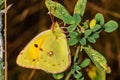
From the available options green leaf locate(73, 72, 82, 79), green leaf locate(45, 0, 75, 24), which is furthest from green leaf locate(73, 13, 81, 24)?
green leaf locate(73, 72, 82, 79)

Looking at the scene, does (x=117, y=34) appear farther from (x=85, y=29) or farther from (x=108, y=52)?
(x=85, y=29)

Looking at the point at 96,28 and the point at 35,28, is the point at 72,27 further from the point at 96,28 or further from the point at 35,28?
the point at 35,28

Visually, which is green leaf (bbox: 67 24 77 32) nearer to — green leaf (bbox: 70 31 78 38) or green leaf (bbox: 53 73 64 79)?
green leaf (bbox: 70 31 78 38)

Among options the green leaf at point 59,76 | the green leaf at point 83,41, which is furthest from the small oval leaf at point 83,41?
the green leaf at point 59,76

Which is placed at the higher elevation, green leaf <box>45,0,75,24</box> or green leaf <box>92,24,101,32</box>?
green leaf <box>45,0,75,24</box>

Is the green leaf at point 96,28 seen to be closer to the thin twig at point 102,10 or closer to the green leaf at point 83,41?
the green leaf at point 83,41
